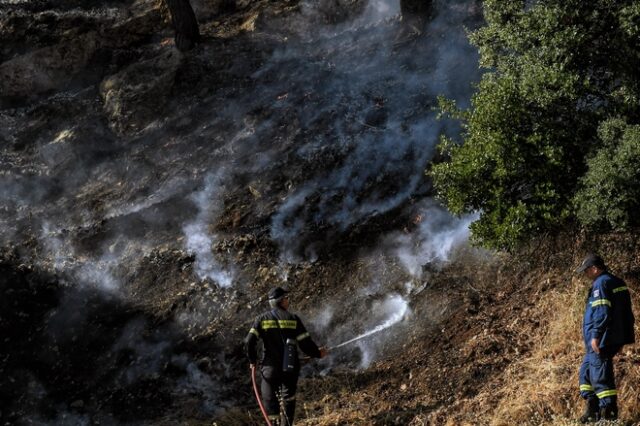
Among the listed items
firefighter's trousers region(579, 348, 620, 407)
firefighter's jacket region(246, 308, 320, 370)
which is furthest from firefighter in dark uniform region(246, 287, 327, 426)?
firefighter's trousers region(579, 348, 620, 407)

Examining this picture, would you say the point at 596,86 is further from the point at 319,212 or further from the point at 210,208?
the point at 210,208

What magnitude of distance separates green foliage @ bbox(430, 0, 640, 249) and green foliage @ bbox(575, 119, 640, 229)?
0.04 metres

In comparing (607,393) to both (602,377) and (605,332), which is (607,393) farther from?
A: (605,332)

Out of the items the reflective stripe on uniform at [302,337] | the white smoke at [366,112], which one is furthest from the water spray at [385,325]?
the reflective stripe on uniform at [302,337]

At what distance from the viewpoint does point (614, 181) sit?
291 inches

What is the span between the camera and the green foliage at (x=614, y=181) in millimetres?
7324

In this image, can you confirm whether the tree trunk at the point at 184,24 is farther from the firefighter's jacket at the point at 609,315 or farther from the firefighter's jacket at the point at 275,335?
the firefighter's jacket at the point at 609,315

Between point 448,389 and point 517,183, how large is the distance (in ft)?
8.95

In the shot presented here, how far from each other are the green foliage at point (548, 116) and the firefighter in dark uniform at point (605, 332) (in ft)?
Result: 4.02

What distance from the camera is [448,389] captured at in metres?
8.30

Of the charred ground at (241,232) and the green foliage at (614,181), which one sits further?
the charred ground at (241,232)

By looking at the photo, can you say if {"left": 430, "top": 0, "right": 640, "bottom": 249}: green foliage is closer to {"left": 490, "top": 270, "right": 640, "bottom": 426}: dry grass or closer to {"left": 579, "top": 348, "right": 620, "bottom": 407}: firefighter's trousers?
{"left": 490, "top": 270, "right": 640, "bottom": 426}: dry grass

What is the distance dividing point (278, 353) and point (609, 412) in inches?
136

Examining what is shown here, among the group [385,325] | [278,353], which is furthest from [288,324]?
[385,325]
